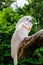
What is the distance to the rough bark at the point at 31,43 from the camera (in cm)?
200

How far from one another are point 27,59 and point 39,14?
1998mm

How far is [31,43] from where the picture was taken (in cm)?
202

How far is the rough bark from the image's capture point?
78.6 inches

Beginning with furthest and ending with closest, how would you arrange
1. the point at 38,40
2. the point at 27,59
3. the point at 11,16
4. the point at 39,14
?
1. the point at 39,14
2. the point at 11,16
3. the point at 27,59
4. the point at 38,40

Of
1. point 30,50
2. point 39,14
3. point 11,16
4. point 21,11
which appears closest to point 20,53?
point 30,50

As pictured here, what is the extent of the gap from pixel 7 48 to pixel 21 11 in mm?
1594

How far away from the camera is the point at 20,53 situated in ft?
6.84

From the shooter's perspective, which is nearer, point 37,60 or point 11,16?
point 37,60

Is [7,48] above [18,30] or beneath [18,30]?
beneath

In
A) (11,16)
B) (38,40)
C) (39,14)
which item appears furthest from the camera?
(39,14)

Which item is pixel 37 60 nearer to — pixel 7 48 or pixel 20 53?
pixel 7 48

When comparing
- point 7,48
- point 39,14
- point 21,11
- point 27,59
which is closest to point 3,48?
point 7,48

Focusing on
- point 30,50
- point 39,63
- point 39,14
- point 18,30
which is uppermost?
point 18,30

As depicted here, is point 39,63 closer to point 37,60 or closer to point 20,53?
point 37,60
